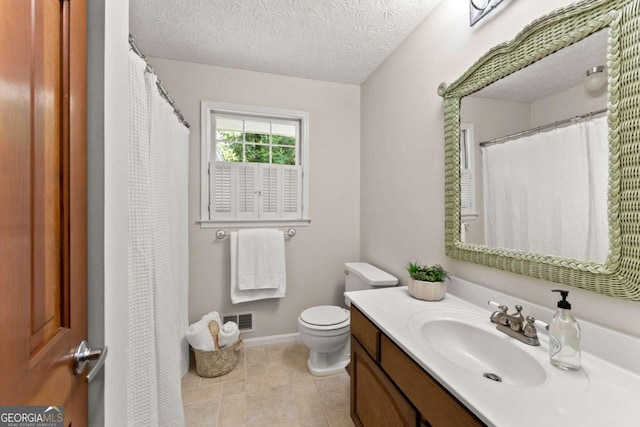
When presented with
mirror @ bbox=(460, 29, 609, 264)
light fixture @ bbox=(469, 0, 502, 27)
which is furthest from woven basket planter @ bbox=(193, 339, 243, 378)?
light fixture @ bbox=(469, 0, 502, 27)

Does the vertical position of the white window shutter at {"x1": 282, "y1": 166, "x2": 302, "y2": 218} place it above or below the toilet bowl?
above

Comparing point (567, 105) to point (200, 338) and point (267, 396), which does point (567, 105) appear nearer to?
point (267, 396)

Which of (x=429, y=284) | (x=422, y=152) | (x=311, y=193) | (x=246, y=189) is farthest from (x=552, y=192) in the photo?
(x=246, y=189)

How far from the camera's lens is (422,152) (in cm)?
161

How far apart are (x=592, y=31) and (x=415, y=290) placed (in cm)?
115

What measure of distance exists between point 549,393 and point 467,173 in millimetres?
924

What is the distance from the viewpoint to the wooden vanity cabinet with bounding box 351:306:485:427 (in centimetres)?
71

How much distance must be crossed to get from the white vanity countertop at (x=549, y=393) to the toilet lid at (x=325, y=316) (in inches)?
39.6

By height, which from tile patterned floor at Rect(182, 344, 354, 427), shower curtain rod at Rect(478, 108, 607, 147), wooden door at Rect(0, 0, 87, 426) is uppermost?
shower curtain rod at Rect(478, 108, 607, 147)

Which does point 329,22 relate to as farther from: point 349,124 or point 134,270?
point 134,270

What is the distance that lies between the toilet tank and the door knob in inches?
57.1

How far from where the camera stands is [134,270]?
1.02 m

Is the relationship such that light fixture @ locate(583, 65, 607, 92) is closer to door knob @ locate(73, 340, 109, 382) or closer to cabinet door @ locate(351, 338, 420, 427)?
cabinet door @ locate(351, 338, 420, 427)

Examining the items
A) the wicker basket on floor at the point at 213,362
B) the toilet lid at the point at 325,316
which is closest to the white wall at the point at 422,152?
the toilet lid at the point at 325,316
